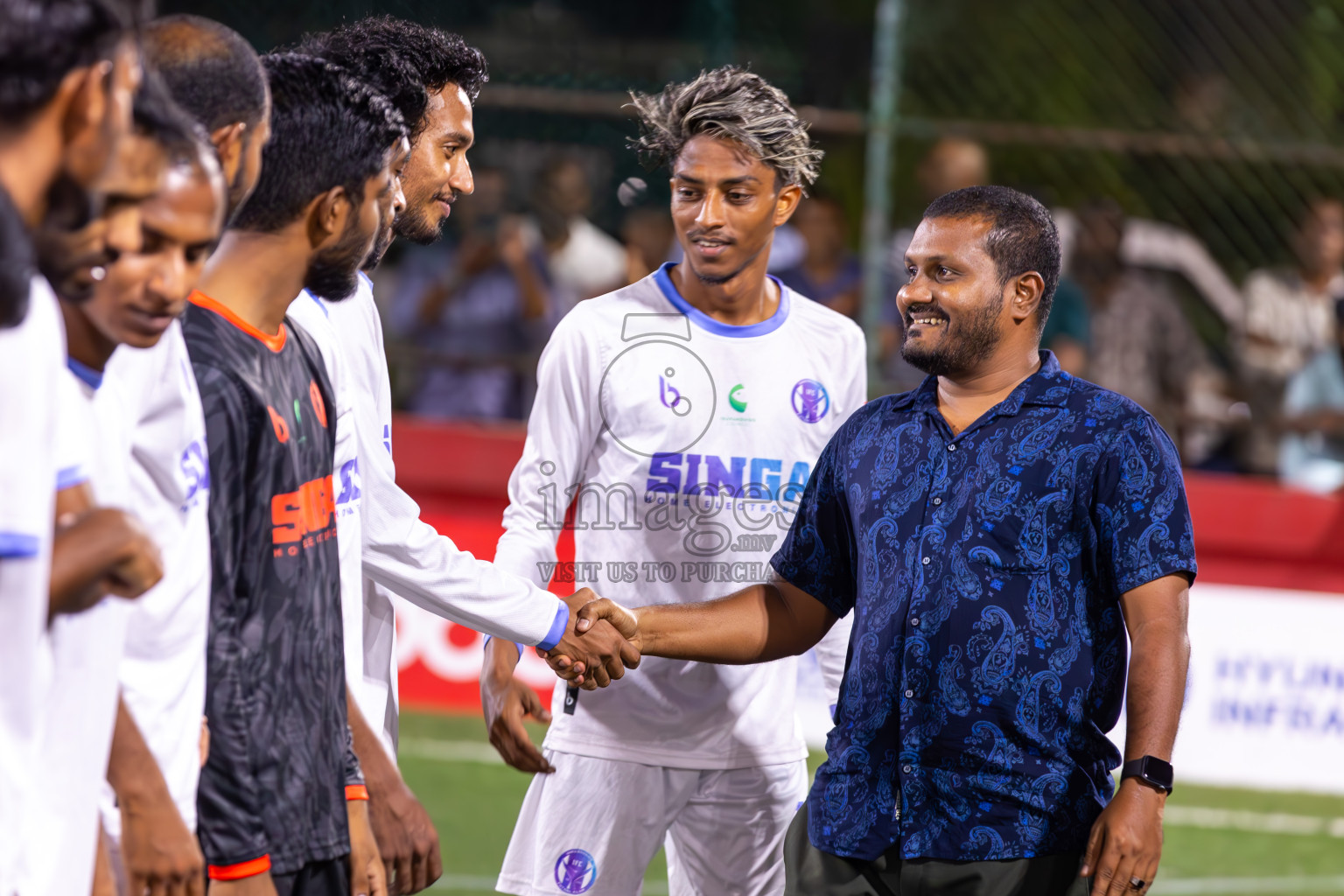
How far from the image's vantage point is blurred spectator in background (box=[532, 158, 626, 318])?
8789 millimetres

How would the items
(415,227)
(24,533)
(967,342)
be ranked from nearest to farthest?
(24,533) → (967,342) → (415,227)

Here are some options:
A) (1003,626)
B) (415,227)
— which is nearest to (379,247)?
(415,227)

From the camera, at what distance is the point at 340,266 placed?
9.04 feet

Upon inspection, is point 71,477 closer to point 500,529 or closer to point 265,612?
point 265,612

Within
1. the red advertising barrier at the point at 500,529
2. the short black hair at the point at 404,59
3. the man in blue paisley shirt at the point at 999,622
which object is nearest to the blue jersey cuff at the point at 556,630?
the man in blue paisley shirt at the point at 999,622

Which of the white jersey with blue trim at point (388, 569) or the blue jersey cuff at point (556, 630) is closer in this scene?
the white jersey with blue trim at point (388, 569)

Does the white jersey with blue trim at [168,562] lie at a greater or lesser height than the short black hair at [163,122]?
lesser

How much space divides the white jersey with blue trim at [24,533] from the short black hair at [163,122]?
317mm

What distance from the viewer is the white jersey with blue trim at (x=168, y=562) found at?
2307 millimetres

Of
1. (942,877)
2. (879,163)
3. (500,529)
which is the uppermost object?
(879,163)

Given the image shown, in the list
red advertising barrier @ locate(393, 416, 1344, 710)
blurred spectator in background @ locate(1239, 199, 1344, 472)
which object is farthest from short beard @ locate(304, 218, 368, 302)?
blurred spectator in background @ locate(1239, 199, 1344, 472)

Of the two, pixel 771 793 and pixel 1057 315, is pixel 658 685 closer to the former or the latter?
pixel 771 793

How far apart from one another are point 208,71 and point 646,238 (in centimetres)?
641

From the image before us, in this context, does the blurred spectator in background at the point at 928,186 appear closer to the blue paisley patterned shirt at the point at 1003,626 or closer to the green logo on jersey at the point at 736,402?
the green logo on jersey at the point at 736,402
